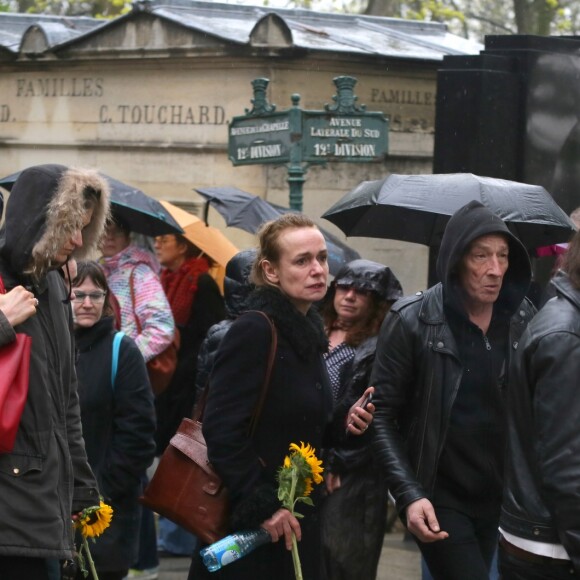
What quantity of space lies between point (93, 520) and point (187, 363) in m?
3.63

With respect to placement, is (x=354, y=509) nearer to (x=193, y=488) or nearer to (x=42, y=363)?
(x=193, y=488)

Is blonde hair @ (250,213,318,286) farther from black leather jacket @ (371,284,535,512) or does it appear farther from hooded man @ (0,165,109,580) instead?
hooded man @ (0,165,109,580)

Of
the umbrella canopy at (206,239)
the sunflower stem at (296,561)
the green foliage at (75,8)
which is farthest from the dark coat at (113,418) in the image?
the green foliage at (75,8)

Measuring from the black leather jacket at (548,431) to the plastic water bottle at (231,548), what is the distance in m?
0.94

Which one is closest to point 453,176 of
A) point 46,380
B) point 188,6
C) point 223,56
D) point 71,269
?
point 71,269

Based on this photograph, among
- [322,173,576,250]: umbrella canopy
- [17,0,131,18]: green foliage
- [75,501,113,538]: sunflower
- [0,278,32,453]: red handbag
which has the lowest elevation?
[75,501,113,538]: sunflower

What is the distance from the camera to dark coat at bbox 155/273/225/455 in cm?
851

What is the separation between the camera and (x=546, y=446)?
414cm

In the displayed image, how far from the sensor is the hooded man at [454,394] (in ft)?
17.2

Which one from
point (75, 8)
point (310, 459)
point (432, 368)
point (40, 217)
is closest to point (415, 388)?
point (432, 368)

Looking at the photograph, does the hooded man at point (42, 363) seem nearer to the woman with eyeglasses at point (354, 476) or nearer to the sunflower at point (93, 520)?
the sunflower at point (93, 520)

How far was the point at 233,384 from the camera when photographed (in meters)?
5.00

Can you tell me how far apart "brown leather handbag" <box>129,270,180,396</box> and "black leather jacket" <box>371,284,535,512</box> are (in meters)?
2.43

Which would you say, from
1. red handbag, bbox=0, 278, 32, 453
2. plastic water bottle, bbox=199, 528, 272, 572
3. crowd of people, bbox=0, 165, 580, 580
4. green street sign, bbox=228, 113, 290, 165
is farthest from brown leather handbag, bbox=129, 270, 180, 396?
red handbag, bbox=0, 278, 32, 453
